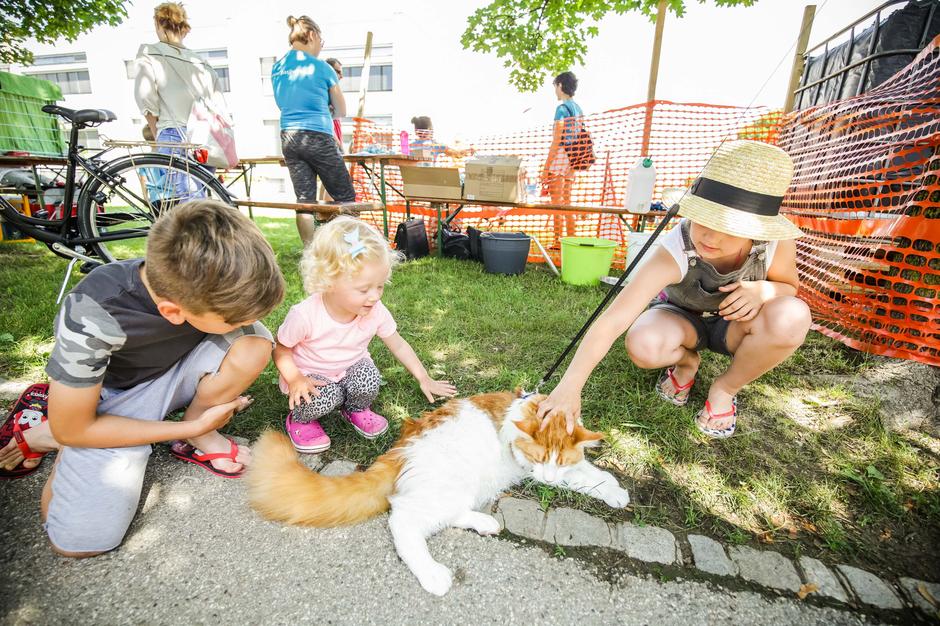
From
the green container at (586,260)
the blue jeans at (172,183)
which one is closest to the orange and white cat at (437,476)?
the green container at (586,260)

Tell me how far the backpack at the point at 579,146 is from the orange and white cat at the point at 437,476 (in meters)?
4.43

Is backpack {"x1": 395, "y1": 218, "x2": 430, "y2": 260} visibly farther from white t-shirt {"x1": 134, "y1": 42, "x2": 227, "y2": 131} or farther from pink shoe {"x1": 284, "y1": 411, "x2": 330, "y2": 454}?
pink shoe {"x1": 284, "y1": 411, "x2": 330, "y2": 454}

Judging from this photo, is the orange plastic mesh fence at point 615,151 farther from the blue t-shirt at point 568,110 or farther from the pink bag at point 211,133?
the pink bag at point 211,133

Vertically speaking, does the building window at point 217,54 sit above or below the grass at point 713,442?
above

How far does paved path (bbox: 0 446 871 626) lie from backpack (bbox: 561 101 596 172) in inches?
197

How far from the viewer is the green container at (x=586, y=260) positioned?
410cm

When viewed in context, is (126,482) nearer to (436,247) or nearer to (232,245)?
(232,245)

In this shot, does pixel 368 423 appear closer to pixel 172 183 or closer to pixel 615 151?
pixel 172 183

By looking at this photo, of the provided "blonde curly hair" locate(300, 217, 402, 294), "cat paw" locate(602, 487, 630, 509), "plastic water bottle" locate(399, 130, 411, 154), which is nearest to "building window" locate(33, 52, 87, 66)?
"plastic water bottle" locate(399, 130, 411, 154)

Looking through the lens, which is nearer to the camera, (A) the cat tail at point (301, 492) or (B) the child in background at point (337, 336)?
(A) the cat tail at point (301, 492)

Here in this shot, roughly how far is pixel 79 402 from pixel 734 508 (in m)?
2.23

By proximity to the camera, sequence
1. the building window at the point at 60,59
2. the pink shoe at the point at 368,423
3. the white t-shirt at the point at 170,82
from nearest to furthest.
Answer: the pink shoe at the point at 368,423, the white t-shirt at the point at 170,82, the building window at the point at 60,59

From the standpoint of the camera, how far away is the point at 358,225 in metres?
1.73

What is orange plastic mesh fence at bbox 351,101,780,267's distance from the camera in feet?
15.7
